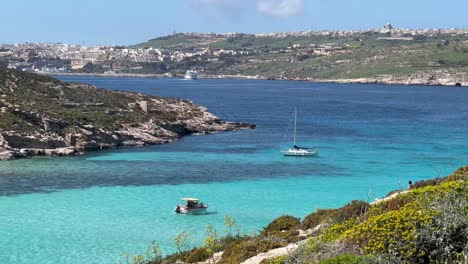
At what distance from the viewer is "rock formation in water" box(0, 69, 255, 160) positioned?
177ft

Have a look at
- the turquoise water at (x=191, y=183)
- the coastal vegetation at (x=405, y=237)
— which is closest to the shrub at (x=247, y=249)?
the coastal vegetation at (x=405, y=237)

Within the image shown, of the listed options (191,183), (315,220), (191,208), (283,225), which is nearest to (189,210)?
(191,208)

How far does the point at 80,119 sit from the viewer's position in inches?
2372

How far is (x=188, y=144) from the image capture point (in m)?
61.9

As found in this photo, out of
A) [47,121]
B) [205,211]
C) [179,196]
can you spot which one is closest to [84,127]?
[47,121]

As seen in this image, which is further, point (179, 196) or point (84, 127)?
point (84, 127)

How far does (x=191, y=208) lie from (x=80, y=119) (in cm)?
3045

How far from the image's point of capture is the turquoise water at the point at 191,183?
28344mm

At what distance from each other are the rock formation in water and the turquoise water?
2.59m

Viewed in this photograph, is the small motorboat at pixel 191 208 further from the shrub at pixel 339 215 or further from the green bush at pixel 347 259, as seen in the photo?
the green bush at pixel 347 259

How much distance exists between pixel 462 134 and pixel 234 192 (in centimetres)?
4257

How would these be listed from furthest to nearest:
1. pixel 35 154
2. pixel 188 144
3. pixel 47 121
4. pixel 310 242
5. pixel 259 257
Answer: pixel 188 144 → pixel 47 121 → pixel 35 154 → pixel 259 257 → pixel 310 242

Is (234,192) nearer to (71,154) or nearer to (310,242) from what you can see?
(71,154)

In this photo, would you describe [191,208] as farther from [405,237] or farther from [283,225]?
[405,237]
